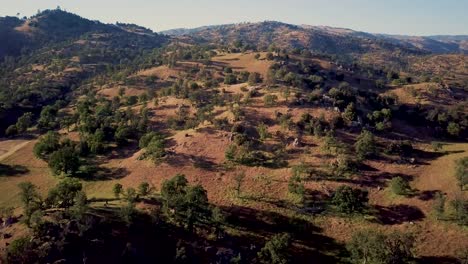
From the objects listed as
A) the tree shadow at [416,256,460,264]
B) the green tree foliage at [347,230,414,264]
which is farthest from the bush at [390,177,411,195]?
the tree shadow at [416,256,460,264]

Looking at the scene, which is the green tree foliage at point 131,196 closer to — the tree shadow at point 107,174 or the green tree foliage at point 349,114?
the tree shadow at point 107,174

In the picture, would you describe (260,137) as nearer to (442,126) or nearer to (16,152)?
(442,126)

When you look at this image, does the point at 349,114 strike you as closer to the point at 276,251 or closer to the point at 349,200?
the point at 349,200

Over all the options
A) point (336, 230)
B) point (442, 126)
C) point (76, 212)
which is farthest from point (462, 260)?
point (442, 126)

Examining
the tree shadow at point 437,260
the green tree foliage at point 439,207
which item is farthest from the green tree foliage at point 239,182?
the green tree foliage at point 439,207

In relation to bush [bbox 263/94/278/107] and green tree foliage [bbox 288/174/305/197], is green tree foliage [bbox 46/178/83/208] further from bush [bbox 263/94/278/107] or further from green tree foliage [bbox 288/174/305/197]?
bush [bbox 263/94/278/107]

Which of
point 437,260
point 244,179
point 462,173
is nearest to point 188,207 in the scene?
point 244,179
